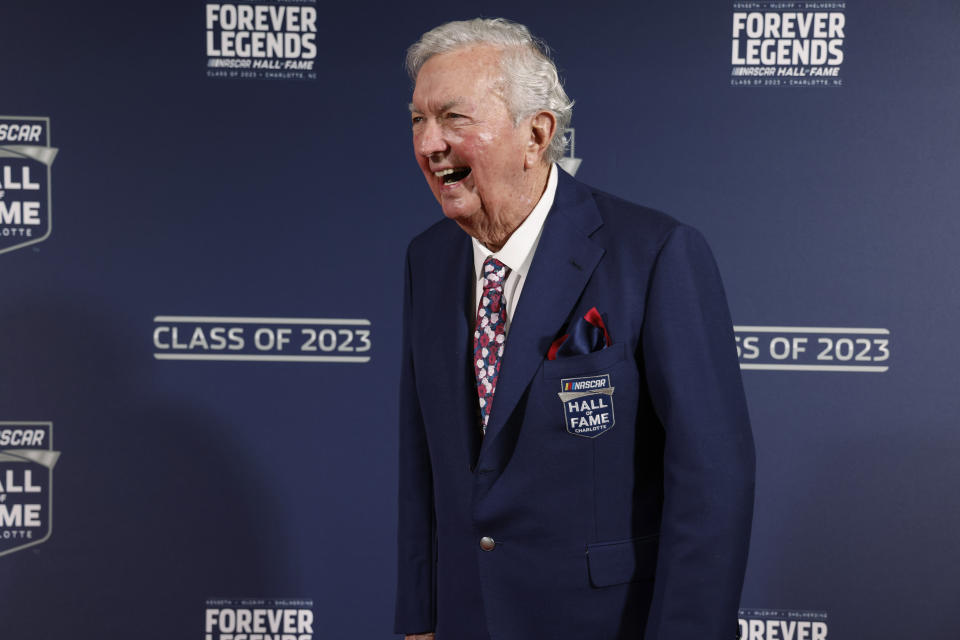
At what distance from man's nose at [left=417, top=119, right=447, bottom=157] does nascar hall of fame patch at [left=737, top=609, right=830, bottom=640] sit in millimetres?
1876

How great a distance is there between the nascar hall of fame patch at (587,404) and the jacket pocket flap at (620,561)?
19 cm

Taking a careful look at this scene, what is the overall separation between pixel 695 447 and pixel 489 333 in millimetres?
390

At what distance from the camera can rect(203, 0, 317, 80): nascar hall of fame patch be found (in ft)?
8.29

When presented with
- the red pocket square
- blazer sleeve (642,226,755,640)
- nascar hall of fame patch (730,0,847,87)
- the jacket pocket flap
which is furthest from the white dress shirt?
nascar hall of fame patch (730,0,847,87)

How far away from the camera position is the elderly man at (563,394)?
129 cm

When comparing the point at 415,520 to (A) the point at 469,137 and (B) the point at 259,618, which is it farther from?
(B) the point at 259,618

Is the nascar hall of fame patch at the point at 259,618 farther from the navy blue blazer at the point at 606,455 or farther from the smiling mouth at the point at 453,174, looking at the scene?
the smiling mouth at the point at 453,174

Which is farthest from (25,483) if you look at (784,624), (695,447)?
(784,624)

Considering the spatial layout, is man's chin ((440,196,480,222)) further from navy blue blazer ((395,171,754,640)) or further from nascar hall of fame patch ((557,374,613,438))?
nascar hall of fame patch ((557,374,613,438))

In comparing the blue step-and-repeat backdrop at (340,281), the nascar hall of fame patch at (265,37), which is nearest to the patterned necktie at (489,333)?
the blue step-and-repeat backdrop at (340,281)

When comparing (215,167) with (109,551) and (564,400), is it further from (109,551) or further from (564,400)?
(564,400)

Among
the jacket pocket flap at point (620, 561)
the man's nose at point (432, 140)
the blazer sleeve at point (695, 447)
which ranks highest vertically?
the man's nose at point (432, 140)

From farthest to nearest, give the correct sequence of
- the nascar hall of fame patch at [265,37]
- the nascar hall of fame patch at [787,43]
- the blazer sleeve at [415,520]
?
the nascar hall of fame patch at [265,37]
the nascar hall of fame patch at [787,43]
the blazer sleeve at [415,520]

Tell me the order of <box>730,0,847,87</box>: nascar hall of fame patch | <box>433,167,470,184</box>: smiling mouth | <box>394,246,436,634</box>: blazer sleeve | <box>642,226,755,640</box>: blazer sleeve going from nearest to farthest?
<box>642,226,755,640</box>: blazer sleeve, <box>433,167,470,184</box>: smiling mouth, <box>394,246,436,634</box>: blazer sleeve, <box>730,0,847,87</box>: nascar hall of fame patch
